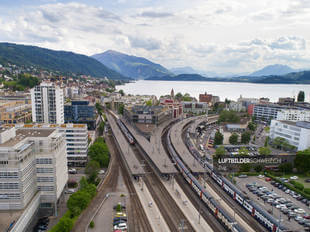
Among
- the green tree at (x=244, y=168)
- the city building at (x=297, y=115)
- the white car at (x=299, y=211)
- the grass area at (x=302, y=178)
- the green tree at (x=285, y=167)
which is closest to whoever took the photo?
the white car at (x=299, y=211)

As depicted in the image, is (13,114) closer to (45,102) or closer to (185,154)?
(45,102)

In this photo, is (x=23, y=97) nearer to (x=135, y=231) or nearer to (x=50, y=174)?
(x=50, y=174)

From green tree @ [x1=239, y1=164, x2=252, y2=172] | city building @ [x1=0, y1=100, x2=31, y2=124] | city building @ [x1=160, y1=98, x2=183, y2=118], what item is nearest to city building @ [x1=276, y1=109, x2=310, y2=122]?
city building @ [x1=160, y1=98, x2=183, y2=118]

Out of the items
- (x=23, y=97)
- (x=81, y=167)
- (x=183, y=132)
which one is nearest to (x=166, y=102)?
(x=183, y=132)

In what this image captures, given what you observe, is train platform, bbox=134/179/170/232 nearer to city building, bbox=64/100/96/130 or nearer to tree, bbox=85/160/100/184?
tree, bbox=85/160/100/184

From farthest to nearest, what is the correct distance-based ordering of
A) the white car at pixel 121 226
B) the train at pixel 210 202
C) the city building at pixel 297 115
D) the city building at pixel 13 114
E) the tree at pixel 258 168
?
the city building at pixel 297 115 < the city building at pixel 13 114 < the tree at pixel 258 168 < the train at pixel 210 202 < the white car at pixel 121 226

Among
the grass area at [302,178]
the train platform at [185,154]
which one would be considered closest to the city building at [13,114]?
the train platform at [185,154]

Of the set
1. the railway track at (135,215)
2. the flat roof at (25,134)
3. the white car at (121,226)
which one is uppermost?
the flat roof at (25,134)

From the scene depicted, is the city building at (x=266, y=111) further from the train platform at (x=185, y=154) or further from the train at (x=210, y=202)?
the train at (x=210, y=202)
